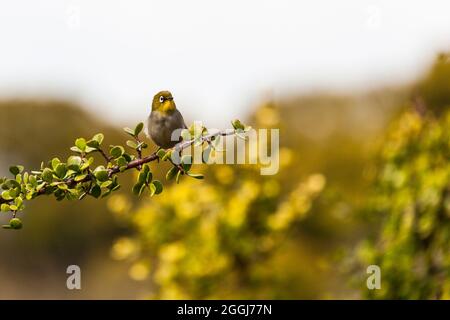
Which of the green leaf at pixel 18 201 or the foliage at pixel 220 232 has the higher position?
the foliage at pixel 220 232

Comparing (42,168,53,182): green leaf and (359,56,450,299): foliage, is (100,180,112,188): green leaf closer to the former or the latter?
(42,168,53,182): green leaf

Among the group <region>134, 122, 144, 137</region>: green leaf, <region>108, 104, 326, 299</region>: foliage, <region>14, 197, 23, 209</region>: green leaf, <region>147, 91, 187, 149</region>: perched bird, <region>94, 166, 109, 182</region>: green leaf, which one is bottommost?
<region>14, 197, 23, 209</region>: green leaf

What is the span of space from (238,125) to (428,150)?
3.15 m

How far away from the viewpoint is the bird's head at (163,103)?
2.57 m

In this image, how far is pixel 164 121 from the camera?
8.72 ft

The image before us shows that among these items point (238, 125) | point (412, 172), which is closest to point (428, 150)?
point (412, 172)

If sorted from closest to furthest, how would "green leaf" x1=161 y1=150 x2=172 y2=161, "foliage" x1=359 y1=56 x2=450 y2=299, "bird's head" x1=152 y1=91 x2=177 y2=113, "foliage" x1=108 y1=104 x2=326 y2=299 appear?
"green leaf" x1=161 y1=150 x2=172 y2=161 → "bird's head" x1=152 y1=91 x2=177 y2=113 → "foliage" x1=359 y1=56 x2=450 y2=299 → "foliage" x1=108 y1=104 x2=326 y2=299

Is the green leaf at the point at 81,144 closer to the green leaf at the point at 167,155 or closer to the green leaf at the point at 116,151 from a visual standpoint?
the green leaf at the point at 116,151

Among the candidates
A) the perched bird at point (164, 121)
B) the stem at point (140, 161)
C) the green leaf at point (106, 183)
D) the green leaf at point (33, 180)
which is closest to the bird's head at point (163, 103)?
the perched bird at point (164, 121)

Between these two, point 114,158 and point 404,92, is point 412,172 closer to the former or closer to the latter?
point 114,158

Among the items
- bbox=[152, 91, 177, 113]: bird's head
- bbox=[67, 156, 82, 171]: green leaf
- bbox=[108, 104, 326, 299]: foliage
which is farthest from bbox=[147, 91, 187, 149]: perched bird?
bbox=[108, 104, 326, 299]: foliage

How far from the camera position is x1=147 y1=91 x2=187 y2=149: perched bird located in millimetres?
2631

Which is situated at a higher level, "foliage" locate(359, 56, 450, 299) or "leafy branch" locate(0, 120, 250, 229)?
"foliage" locate(359, 56, 450, 299)

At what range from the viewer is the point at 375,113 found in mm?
19531
